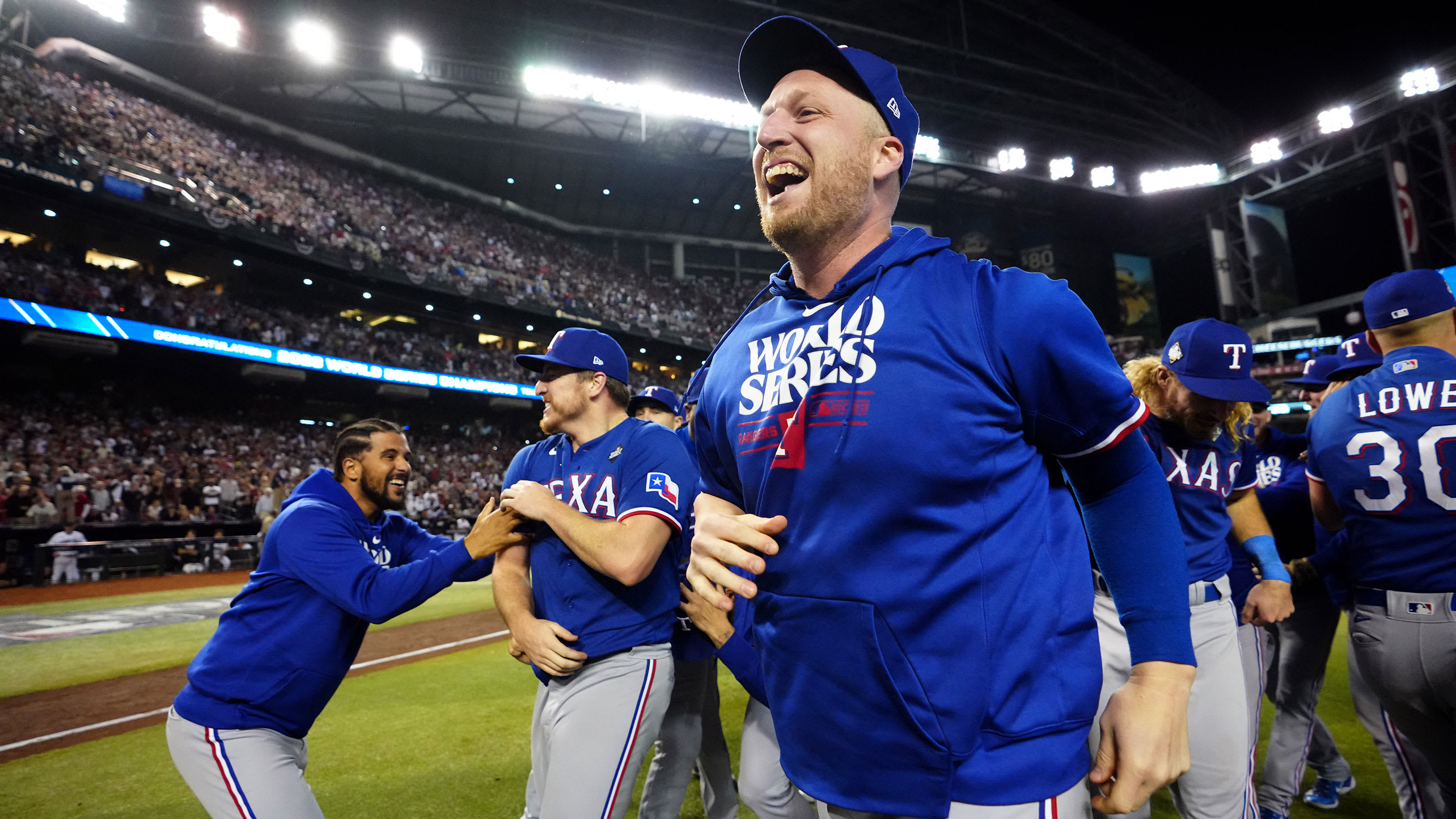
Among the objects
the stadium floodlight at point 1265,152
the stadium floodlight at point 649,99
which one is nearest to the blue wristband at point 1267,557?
the stadium floodlight at point 649,99

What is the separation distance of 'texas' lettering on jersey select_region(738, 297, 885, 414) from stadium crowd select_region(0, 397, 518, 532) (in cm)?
1327

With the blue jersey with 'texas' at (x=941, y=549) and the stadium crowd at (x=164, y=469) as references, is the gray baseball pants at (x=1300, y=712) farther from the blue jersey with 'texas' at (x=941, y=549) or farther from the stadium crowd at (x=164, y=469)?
the stadium crowd at (x=164, y=469)

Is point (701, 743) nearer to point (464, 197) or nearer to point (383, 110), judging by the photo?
point (383, 110)

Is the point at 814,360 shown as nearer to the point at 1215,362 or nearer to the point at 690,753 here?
the point at 1215,362

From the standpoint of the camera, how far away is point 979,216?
106ft

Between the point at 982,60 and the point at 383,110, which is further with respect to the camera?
the point at 383,110

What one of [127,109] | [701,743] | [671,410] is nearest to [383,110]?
[127,109]

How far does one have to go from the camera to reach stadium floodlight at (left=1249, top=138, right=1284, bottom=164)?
26.7m

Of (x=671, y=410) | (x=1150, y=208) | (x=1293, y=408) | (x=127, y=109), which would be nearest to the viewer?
(x=671, y=410)

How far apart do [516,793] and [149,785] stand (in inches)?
98.2

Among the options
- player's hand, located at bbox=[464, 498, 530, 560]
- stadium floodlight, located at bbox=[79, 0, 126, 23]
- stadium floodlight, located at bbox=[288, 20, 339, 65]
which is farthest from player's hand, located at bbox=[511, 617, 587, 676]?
stadium floodlight, located at bbox=[79, 0, 126, 23]

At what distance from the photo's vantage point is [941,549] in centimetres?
117

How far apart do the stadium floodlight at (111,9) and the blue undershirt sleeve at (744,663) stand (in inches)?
A: 1311

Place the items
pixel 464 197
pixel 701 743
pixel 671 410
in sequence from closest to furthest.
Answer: pixel 701 743 → pixel 671 410 → pixel 464 197
